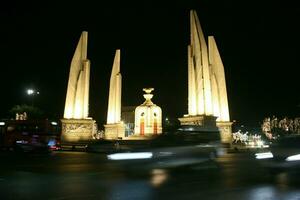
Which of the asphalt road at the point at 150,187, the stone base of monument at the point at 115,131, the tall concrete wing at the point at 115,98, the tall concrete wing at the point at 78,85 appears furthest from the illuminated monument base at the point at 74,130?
the asphalt road at the point at 150,187

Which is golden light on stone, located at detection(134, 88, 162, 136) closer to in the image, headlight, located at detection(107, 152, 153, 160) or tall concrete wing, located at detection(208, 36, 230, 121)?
tall concrete wing, located at detection(208, 36, 230, 121)

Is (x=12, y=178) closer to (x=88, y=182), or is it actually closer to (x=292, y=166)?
(x=88, y=182)

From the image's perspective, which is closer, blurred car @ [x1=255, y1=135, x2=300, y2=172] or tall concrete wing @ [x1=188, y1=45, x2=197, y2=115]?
blurred car @ [x1=255, y1=135, x2=300, y2=172]

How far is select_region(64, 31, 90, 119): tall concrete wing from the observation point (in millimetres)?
44781

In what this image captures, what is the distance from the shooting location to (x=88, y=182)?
1097 cm

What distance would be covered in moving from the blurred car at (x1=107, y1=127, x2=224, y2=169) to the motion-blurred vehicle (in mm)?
16852

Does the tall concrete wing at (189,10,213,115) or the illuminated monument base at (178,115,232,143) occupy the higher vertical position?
the tall concrete wing at (189,10,213,115)

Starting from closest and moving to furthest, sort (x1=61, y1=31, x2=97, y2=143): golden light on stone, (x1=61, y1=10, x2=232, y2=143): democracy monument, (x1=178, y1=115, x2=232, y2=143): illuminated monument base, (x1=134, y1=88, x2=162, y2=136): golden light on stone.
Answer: (x1=178, y1=115, x2=232, y2=143): illuminated monument base < (x1=61, y1=10, x2=232, y2=143): democracy monument < (x1=61, y1=31, x2=97, y2=143): golden light on stone < (x1=134, y1=88, x2=162, y2=136): golden light on stone

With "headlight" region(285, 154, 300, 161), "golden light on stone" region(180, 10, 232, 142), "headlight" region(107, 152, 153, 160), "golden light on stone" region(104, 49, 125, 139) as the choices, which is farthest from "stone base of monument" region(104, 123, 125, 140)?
"headlight" region(285, 154, 300, 161)

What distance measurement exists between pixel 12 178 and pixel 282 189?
755 cm

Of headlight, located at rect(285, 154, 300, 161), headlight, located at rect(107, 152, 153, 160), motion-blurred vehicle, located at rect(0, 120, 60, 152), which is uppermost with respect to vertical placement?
motion-blurred vehicle, located at rect(0, 120, 60, 152)

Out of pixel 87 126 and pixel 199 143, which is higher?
pixel 87 126

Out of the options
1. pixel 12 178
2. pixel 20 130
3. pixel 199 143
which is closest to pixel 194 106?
pixel 20 130

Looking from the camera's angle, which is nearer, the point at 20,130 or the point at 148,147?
the point at 148,147
